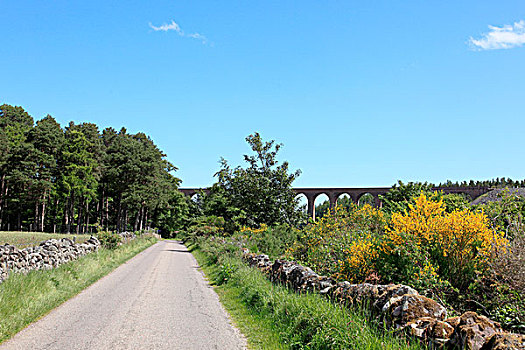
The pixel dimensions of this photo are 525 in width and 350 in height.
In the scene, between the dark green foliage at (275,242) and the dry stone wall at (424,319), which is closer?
the dry stone wall at (424,319)

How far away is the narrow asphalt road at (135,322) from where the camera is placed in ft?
20.8

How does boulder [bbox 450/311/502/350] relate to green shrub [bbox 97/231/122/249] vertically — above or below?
above

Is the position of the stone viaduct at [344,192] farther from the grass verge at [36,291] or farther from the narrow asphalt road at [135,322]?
the narrow asphalt road at [135,322]

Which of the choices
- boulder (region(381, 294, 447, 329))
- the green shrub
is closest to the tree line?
the green shrub

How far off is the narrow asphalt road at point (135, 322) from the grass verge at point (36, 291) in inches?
8.2

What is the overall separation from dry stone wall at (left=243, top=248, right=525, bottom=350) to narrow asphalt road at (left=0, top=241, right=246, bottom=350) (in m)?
2.07

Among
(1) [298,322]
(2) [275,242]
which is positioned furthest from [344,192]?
(1) [298,322]

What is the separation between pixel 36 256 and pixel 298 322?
902 cm

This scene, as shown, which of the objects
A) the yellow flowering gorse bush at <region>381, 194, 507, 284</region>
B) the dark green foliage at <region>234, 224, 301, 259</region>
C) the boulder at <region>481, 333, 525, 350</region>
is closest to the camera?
the boulder at <region>481, 333, 525, 350</region>

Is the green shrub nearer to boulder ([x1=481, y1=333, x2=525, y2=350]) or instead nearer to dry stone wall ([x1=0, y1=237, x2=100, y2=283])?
dry stone wall ([x1=0, y1=237, x2=100, y2=283])

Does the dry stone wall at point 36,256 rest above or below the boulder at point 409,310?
below

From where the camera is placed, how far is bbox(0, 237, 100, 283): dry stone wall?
10.1 m

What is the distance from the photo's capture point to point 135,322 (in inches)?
304

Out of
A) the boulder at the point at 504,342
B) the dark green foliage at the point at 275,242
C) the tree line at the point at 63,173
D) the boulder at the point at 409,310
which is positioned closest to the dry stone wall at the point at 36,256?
the dark green foliage at the point at 275,242
